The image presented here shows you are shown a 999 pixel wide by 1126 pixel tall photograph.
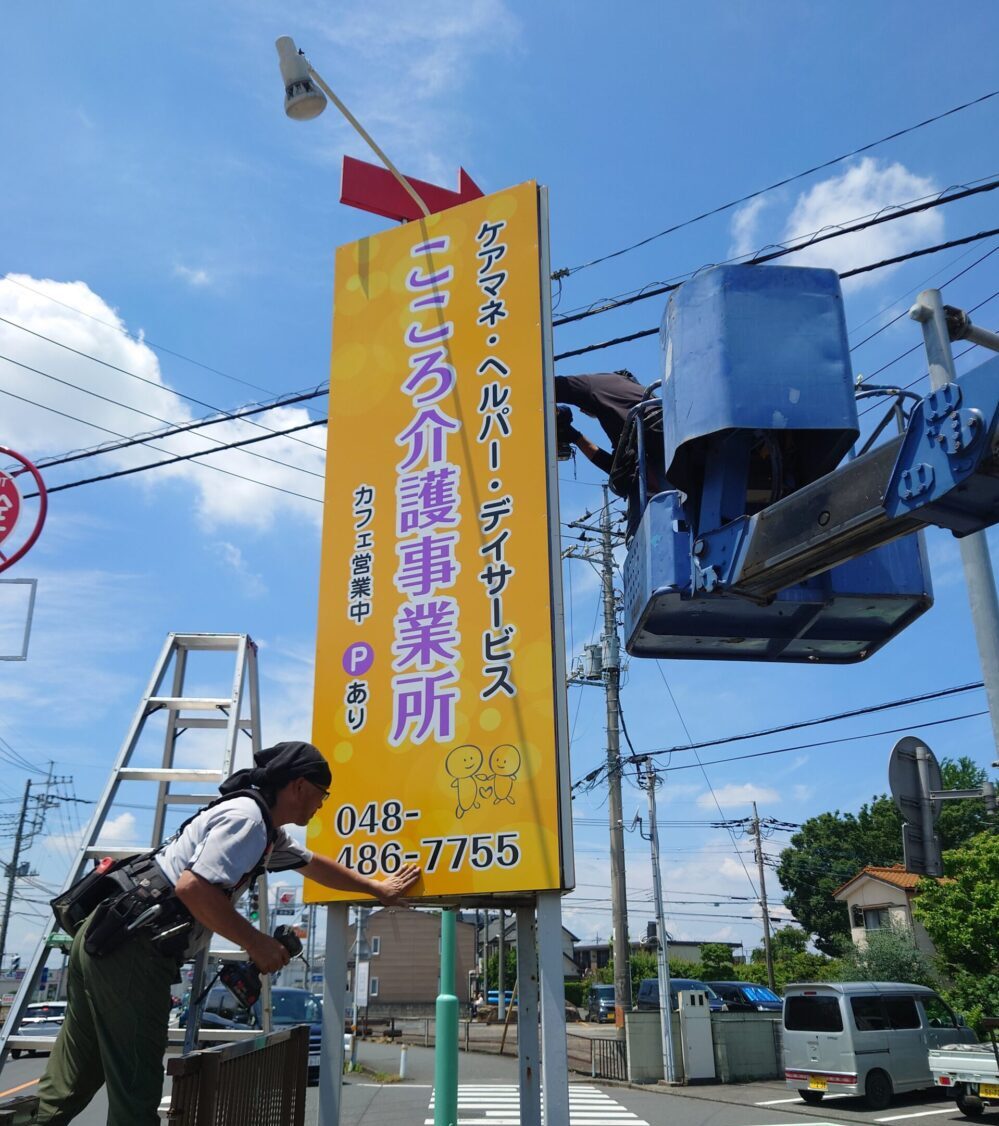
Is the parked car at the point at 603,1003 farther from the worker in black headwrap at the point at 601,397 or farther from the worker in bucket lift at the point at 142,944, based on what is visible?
the worker in bucket lift at the point at 142,944

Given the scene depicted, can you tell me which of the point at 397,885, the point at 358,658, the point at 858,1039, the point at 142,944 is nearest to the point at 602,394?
the point at 358,658

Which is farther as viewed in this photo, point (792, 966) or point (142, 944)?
point (792, 966)

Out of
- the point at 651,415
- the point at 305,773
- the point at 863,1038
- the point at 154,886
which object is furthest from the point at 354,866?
the point at 863,1038

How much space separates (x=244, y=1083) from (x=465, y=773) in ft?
4.58

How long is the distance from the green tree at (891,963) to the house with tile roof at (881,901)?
6.83 metres

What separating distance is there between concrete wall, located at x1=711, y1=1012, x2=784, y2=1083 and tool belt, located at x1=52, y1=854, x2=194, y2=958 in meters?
19.2

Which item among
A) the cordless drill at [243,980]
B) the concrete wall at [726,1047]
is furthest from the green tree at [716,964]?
the cordless drill at [243,980]

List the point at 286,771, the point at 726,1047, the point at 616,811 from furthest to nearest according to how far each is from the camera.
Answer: the point at 616,811 < the point at 726,1047 < the point at 286,771

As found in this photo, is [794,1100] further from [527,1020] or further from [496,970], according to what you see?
[496,970]

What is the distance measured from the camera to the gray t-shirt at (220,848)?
289 centimetres

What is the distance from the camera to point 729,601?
470 cm

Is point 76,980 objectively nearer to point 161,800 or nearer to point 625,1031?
point 161,800

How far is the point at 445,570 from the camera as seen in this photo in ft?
14.4

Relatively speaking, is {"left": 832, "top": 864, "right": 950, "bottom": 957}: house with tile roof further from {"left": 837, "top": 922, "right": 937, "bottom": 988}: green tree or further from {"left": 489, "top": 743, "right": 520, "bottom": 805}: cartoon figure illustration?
{"left": 489, "top": 743, "right": 520, "bottom": 805}: cartoon figure illustration
